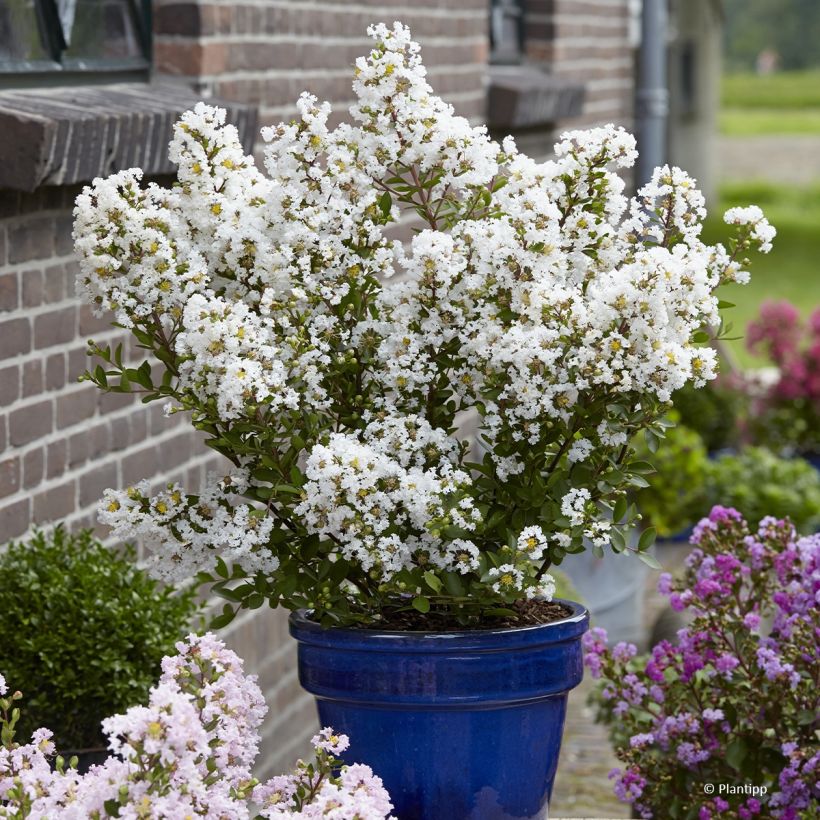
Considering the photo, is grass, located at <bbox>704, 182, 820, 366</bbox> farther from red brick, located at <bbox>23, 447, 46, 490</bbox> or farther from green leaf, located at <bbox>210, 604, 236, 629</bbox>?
green leaf, located at <bbox>210, 604, 236, 629</bbox>

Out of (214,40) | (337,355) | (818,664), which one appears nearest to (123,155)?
(214,40)

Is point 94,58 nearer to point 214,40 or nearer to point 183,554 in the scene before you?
point 214,40

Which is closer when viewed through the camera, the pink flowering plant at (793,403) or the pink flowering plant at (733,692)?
the pink flowering plant at (733,692)

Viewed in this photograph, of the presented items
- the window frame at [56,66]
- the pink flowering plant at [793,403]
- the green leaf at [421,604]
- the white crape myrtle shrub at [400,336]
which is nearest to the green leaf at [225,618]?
the white crape myrtle shrub at [400,336]

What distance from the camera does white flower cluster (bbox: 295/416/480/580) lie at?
2.46 m

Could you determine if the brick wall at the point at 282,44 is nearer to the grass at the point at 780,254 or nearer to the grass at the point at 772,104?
the grass at the point at 780,254

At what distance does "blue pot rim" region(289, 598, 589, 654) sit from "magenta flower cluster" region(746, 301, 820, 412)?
5.84 meters

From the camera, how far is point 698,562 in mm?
3324

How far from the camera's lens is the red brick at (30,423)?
313 cm

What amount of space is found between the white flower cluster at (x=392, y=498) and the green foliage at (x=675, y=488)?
160 inches

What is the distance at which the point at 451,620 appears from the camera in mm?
2719

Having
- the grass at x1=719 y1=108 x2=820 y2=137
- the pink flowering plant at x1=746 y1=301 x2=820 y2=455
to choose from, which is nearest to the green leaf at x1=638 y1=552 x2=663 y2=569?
the pink flowering plant at x1=746 y1=301 x2=820 y2=455

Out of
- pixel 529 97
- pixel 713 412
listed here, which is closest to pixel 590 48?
pixel 529 97

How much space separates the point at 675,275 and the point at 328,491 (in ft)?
1.95
